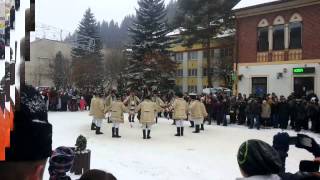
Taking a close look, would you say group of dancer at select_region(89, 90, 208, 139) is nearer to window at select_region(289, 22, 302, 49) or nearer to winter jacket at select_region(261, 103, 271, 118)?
winter jacket at select_region(261, 103, 271, 118)

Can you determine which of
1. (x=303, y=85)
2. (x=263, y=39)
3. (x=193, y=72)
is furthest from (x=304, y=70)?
(x=193, y=72)

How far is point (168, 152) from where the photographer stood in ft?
37.3

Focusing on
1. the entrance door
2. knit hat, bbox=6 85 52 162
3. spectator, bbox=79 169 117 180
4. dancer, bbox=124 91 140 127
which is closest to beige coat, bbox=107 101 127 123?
dancer, bbox=124 91 140 127

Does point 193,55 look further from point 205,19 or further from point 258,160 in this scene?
point 258,160

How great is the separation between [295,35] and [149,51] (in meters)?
15.3

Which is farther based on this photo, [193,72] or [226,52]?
[193,72]

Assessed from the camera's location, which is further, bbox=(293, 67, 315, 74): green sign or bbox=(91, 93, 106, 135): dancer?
bbox=(293, 67, 315, 74): green sign

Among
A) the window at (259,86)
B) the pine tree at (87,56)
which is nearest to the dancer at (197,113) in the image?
the window at (259,86)

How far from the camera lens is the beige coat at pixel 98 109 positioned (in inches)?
615

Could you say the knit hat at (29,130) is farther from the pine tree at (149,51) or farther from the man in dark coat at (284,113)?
the pine tree at (149,51)

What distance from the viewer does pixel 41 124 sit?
123 centimetres

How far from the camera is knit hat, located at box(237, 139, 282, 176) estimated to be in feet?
7.86

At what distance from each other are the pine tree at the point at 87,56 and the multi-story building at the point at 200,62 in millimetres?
8615

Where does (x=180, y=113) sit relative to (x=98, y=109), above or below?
below
